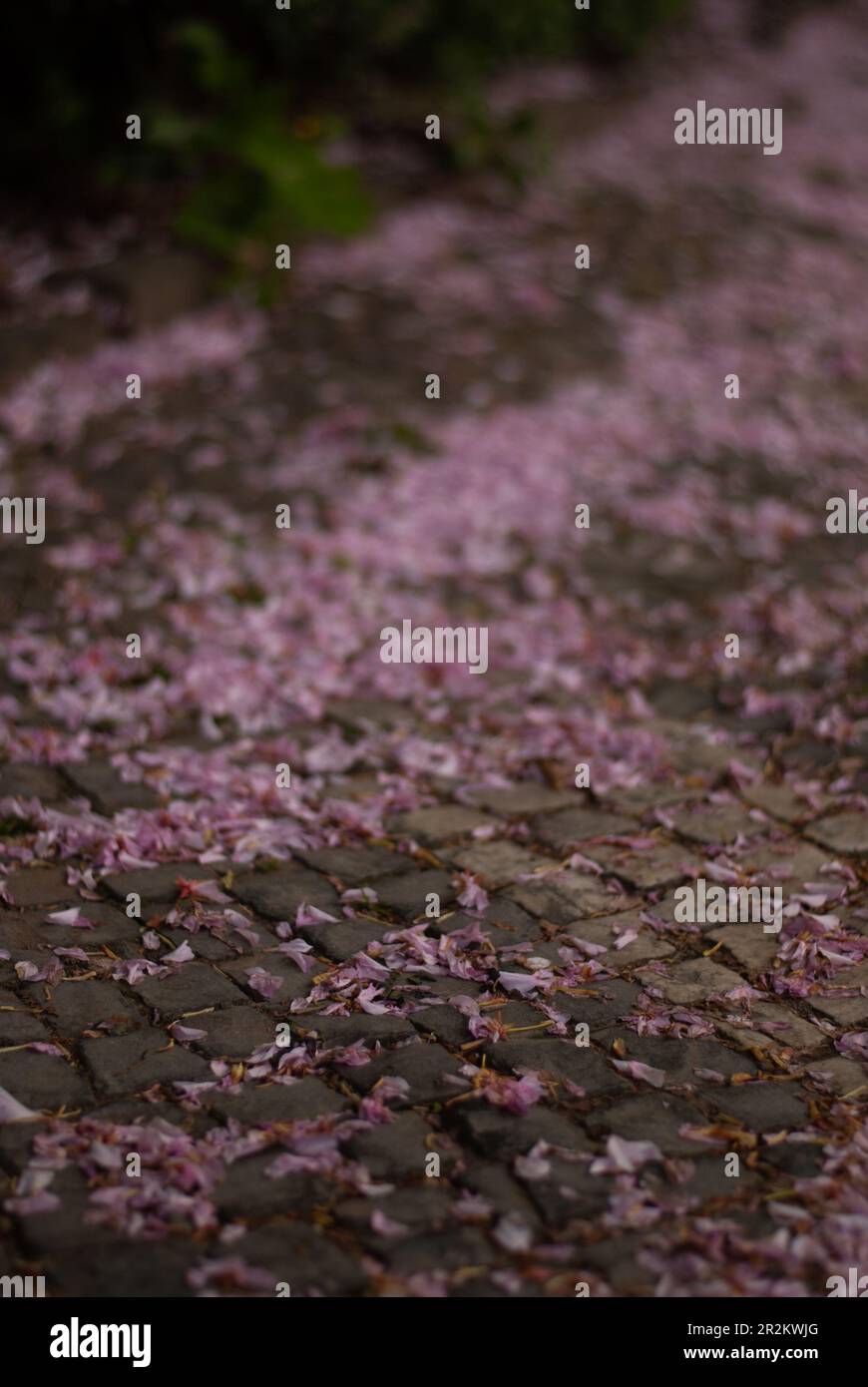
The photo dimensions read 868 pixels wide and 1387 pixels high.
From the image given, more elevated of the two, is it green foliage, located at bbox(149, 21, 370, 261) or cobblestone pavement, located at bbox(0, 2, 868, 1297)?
green foliage, located at bbox(149, 21, 370, 261)

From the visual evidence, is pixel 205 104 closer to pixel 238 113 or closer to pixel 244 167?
pixel 238 113

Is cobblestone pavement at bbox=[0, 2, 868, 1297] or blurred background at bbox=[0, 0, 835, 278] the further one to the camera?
blurred background at bbox=[0, 0, 835, 278]

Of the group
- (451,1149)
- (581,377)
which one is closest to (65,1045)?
(451,1149)

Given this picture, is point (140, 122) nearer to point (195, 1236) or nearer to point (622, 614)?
point (622, 614)

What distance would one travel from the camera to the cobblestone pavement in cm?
294

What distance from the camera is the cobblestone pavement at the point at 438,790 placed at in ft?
9.64

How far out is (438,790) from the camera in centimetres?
474

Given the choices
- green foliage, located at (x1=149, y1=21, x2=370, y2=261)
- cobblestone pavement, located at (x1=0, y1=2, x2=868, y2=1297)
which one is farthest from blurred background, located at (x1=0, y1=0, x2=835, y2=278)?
cobblestone pavement, located at (x1=0, y1=2, x2=868, y2=1297)

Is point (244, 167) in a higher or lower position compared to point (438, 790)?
higher

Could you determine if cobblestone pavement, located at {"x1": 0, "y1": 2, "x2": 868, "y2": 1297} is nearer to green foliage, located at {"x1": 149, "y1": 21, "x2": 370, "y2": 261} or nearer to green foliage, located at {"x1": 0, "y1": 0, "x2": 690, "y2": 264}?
green foliage, located at {"x1": 149, "y1": 21, "x2": 370, "y2": 261}

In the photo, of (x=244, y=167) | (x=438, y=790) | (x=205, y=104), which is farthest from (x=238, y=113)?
(x=438, y=790)

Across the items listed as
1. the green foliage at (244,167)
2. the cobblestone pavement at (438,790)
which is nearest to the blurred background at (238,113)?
the green foliage at (244,167)

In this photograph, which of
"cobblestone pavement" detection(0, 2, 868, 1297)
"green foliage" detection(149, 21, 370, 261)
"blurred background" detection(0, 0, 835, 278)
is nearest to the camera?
"cobblestone pavement" detection(0, 2, 868, 1297)

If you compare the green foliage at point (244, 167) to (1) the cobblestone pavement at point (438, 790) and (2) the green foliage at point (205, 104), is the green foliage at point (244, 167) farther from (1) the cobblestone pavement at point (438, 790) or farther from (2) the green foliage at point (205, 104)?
(1) the cobblestone pavement at point (438, 790)
